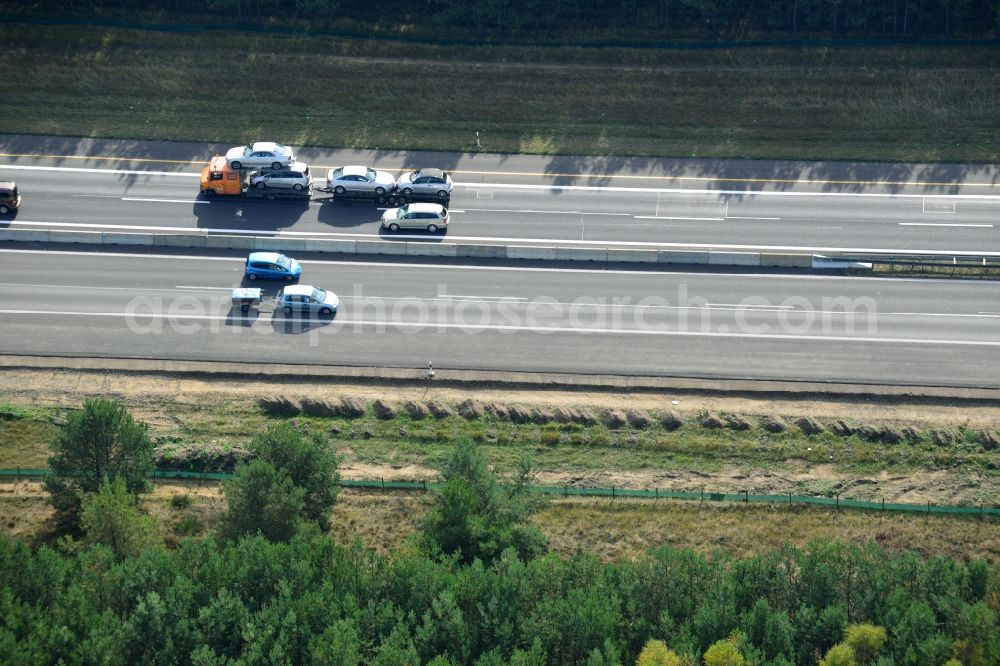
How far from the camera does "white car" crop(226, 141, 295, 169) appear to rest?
67.9 m

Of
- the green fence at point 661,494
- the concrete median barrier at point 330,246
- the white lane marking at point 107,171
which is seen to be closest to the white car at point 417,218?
the concrete median barrier at point 330,246

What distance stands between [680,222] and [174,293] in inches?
986

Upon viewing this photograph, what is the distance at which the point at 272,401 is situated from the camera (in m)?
57.2

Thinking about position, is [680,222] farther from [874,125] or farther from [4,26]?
[4,26]

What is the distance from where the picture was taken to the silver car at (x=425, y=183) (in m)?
67.2

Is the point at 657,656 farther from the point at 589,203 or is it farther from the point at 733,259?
the point at 589,203

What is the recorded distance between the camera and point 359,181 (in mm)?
67125

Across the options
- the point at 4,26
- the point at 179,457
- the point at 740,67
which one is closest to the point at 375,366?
the point at 179,457

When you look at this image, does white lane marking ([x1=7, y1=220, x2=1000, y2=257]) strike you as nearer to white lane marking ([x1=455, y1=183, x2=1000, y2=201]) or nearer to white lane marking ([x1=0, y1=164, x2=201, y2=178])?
white lane marking ([x1=455, y1=183, x2=1000, y2=201])

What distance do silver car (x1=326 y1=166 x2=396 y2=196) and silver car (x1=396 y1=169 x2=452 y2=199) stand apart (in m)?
0.59

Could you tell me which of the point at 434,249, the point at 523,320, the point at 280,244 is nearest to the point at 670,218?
the point at 523,320

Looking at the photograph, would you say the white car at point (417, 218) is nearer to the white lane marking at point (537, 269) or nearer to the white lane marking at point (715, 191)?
the white lane marking at point (537, 269)

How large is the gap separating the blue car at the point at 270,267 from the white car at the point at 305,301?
1363mm

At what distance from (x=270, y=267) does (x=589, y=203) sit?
1687 cm
